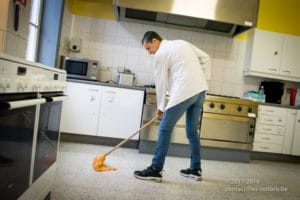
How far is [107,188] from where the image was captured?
2023 mm

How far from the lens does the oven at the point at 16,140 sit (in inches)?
38.8

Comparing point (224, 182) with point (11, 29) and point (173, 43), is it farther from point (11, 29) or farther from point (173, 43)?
point (11, 29)

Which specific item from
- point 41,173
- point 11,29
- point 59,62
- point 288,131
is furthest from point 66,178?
point 288,131

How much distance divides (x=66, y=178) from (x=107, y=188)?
33cm

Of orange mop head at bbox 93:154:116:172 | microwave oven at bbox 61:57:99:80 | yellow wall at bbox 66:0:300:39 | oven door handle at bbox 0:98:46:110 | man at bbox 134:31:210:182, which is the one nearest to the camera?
oven door handle at bbox 0:98:46:110

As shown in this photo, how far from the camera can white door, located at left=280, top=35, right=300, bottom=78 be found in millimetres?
4117

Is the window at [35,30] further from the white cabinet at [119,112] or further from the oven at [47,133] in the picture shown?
the oven at [47,133]

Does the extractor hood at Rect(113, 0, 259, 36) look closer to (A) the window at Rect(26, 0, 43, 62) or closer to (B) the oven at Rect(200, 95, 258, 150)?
(A) the window at Rect(26, 0, 43, 62)

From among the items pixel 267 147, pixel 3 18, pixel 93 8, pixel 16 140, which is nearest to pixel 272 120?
pixel 267 147

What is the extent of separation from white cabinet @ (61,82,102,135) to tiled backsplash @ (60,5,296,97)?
0.71 m

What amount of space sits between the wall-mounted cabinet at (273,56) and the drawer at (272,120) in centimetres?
60

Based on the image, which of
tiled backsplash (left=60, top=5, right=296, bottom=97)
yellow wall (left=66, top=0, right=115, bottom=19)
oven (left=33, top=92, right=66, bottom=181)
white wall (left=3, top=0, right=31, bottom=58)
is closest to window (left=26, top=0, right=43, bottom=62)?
tiled backsplash (left=60, top=5, right=296, bottom=97)

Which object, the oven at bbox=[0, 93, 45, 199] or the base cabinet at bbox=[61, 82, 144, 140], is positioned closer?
the oven at bbox=[0, 93, 45, 199]

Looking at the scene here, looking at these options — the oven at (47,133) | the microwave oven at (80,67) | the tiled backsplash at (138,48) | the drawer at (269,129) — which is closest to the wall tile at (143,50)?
the tiled backsplash at (138,48)
